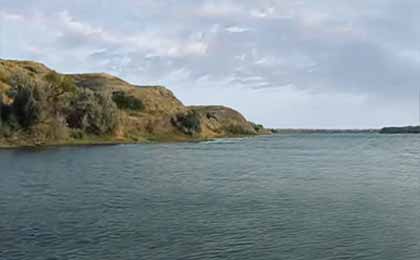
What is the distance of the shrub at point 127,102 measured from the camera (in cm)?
16588

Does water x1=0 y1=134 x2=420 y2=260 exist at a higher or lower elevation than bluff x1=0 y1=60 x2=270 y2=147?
lower

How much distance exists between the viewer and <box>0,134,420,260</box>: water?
24.3m

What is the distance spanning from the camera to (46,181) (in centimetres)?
4866

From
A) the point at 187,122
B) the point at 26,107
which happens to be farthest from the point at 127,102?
the point at 26,107

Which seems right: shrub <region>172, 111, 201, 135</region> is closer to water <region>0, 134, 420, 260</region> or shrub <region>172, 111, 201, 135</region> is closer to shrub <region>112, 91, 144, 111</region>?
shrub <region>112, 91, 144, 111</region>

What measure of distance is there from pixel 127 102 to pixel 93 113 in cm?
4806

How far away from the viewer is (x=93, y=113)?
393 ft

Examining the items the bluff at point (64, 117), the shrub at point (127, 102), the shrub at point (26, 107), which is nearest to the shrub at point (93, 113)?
the bluff at point (64, 117)

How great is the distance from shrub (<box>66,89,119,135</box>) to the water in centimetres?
6166

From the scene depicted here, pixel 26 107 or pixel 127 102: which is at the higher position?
pixel 127 102

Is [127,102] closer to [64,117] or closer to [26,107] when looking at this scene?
[64,117]

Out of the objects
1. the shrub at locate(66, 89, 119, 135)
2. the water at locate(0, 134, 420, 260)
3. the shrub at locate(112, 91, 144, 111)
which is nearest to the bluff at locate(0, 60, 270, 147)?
the shrub at locate(66, 89, 119, 135)

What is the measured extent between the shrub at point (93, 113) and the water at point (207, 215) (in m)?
61.7

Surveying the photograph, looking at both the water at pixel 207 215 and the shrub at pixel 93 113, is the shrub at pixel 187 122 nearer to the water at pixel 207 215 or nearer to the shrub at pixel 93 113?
the shrub at pixel 93 113
